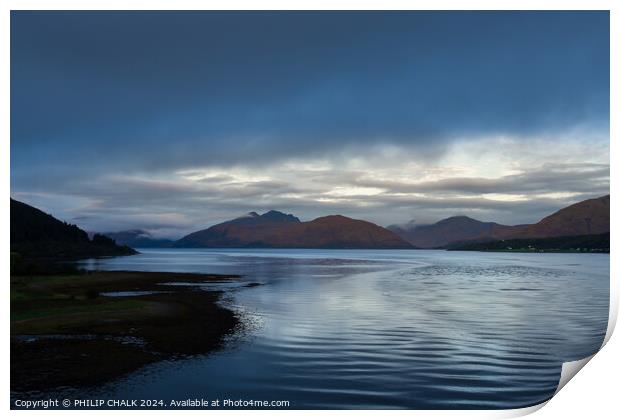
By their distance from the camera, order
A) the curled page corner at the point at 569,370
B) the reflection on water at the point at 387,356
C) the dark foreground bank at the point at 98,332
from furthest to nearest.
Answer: the curled page corner at the point at 569,370 < the dark foreground bank at the point at 98,332 < the reflection on water at the point at 387,356

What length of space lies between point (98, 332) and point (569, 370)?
18.8 metres

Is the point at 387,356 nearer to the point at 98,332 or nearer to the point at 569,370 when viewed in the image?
the point at 569,370

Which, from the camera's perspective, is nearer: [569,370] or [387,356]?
[569,370]

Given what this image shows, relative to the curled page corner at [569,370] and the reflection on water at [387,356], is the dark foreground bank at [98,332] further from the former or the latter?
the curled page corner at [569,370]

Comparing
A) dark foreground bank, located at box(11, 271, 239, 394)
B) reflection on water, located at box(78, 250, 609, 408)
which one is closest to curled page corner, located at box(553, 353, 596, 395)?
reflection on water, located at box(78, 250, 609, 408)

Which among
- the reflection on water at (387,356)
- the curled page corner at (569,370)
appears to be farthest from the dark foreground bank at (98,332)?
the curled page corner at (569,370)

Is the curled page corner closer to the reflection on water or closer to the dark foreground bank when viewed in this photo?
the reflection on water

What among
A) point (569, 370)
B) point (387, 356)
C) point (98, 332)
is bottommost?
point (569, 370)

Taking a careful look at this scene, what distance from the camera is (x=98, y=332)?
21.0 meters

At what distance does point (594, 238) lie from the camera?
319 feet

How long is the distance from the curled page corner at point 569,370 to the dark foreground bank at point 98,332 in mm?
12719

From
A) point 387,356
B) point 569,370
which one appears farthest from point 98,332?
point 569,370

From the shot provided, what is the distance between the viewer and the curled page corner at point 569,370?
1642 centimetres

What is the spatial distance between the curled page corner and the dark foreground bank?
41.7 feet
